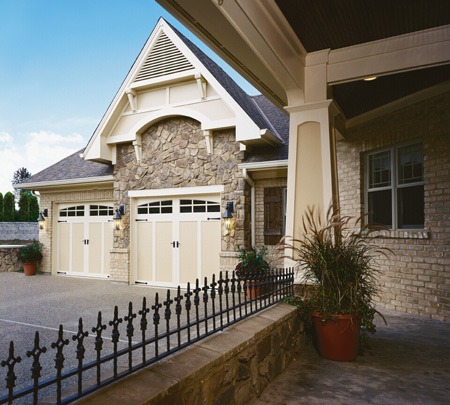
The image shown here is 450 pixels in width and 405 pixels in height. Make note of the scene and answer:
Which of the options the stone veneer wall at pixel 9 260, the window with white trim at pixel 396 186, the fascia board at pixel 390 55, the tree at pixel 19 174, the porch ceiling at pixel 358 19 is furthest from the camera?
the tree at pixel 19 174

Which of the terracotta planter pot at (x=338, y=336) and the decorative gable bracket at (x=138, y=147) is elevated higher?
the decorative gable bracket at (x=138, y=147)

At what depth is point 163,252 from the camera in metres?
10.1

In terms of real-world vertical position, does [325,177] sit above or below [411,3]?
below

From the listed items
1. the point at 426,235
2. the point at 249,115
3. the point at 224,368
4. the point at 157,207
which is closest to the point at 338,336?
the point at 224,368

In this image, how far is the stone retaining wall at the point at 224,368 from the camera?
2.05m

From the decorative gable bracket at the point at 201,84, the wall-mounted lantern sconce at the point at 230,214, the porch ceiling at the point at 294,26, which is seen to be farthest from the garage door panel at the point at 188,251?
the porch ceiling at the point at 294,26

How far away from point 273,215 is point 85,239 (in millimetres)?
6520

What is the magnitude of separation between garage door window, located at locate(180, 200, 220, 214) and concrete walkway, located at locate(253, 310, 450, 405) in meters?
5.41

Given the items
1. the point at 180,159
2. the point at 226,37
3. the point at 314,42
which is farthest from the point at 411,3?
the point at 180,159

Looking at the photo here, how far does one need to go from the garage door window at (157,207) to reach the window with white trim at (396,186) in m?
5.30

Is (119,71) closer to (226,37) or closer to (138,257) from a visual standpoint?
(138,257)

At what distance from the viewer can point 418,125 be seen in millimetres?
6434

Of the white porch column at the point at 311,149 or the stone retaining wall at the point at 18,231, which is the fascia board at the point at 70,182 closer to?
the white porch column at the point at 311,149

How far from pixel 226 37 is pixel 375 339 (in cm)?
438
